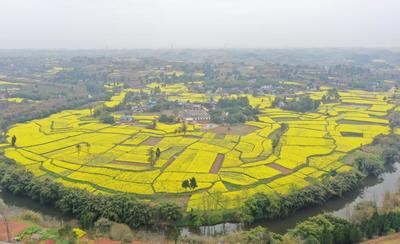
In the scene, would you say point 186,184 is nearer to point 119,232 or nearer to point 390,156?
point 119,232

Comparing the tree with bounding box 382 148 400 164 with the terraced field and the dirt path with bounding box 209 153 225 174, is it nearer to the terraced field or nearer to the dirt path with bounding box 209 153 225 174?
the terraced field

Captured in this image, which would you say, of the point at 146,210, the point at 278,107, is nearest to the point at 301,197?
the point at 146,210

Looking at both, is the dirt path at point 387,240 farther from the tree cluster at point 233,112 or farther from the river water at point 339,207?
the tree cluster at point 233,112

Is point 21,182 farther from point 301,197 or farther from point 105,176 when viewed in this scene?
point 301,197

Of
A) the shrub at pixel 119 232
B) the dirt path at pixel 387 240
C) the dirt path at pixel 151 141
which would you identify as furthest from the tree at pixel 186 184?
Result: the dirt path at pixel 151 141

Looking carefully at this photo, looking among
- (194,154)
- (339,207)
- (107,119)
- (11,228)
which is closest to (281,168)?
(339,207)

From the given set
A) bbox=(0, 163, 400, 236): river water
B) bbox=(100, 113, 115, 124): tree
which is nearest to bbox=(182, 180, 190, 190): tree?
bbox=(0, 163, 400, 236): river water
